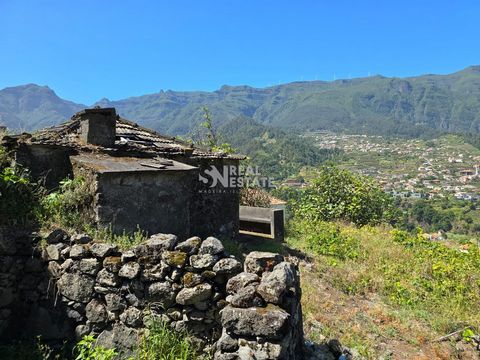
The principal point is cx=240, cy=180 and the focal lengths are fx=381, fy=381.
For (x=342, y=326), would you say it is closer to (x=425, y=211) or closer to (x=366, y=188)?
(x=366, y=188)

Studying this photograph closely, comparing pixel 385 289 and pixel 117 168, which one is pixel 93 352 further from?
pixel 385 289

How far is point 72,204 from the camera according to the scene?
6.86m

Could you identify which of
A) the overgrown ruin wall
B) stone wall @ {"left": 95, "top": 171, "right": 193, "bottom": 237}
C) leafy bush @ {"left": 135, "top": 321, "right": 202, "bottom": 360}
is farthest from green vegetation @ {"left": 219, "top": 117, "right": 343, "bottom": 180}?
leafy bush @ {"left": 135, "top": 321, "right": 202, "bottom": 360}

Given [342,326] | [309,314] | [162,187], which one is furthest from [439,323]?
[162,187]

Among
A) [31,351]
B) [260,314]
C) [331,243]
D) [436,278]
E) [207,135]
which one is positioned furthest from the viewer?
[207,135]

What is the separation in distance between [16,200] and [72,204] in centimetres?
94

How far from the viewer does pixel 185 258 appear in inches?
174

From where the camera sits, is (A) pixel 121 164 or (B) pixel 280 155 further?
(B) pixel 280 155

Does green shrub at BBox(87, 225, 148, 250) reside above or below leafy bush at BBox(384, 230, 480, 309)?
above

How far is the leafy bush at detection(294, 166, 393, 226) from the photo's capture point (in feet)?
60.5

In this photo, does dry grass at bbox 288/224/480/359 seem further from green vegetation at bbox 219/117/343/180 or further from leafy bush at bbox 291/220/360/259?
green vegetation at bbox 219/117/343/180

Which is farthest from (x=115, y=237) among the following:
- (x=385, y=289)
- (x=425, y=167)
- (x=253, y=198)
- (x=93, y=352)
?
(x=425, y=167)

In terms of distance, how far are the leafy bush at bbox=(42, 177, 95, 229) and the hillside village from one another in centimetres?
8020

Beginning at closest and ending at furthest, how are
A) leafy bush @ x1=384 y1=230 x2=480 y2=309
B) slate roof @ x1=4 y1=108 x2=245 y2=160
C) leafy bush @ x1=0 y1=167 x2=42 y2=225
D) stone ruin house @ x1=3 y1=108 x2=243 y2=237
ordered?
leafy bush @ x1=0 y1=167 x2=42 y2=225, stone ruin house @ x1=3 y1=108 x2=243 y2=237, slate roof @ x1=4 y1=108 x2=245 y2=160, leafy bush @ x1=384 y1=230 x2=480 y2=309
